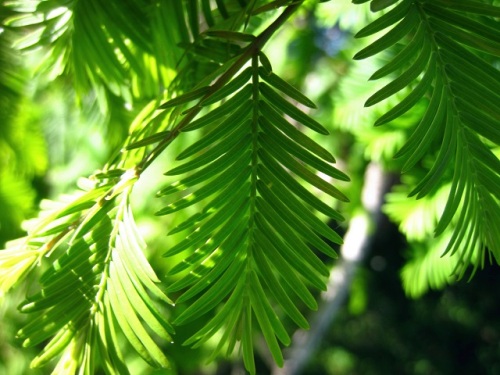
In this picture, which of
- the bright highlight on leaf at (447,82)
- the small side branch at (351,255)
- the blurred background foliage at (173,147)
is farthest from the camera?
the small side branch at (351,255)

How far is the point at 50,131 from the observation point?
4.29ft

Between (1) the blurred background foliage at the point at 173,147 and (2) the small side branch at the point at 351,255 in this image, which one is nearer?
(1) the blurred background foliage at the point at 173,147

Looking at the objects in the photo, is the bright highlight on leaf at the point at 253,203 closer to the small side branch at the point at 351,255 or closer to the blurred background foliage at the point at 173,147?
the blurred background foliage at the point at 173,147

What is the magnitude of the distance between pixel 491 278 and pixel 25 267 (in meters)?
2.56

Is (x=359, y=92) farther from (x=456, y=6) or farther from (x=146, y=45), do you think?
(x=456, y=6)

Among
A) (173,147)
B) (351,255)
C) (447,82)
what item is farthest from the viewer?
(351,255)

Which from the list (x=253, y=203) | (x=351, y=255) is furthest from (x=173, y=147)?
(x=253, y=203)

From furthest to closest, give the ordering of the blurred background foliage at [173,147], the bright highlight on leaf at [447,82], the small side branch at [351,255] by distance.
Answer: the small side branch at [351,255], the blurred background foliage at [173,147], the bright highlight on leaf at [447,82]

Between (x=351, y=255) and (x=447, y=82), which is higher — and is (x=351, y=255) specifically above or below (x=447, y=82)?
below

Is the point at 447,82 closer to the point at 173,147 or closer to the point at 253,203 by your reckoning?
the point at 253,203

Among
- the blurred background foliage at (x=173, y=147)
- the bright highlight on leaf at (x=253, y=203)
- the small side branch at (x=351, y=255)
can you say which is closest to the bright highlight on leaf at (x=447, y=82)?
the bright highlight on leaf at (x=253, y=203)

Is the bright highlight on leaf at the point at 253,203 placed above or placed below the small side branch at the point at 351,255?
above

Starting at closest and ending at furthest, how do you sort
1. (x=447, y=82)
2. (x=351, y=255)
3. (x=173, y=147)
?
(x=447, y=82), (x=173, y=147), (x=351, y=255)

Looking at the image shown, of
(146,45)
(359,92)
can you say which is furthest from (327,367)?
(146,45)
